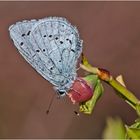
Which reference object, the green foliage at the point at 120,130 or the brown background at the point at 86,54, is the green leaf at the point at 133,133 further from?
the brown background at the point at 86,54

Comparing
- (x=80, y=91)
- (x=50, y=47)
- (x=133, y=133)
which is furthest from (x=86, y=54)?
(x=133, y=133)

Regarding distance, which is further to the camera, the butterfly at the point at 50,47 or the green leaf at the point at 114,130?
the butterfly at the point at 50,47

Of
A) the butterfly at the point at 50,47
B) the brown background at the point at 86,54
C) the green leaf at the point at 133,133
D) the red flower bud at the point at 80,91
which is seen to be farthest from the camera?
the brown background at the point at 86,54

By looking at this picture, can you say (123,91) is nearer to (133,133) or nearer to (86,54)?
(133,133)

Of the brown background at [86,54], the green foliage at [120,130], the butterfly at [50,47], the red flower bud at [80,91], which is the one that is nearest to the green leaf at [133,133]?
the green foliage at [120,130]

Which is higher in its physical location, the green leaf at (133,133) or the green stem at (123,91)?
the green stem at (123,91)

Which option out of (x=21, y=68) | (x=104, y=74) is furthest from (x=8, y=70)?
(x=104, y=74)
